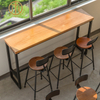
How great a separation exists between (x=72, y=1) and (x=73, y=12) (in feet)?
1.57

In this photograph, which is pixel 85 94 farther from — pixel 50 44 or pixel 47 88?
pixel 50 44

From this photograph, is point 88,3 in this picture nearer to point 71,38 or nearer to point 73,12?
point 73,12

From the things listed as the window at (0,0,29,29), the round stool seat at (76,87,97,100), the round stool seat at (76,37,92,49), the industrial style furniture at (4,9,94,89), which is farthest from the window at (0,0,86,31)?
the round stool seat at (76,87,97,100)

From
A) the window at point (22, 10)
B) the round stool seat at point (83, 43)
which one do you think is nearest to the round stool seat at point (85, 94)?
the round stool seat at point (83, 43)

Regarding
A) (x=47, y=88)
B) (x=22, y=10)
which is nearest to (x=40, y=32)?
(x=22, y=10)

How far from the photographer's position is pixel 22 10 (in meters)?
4.26

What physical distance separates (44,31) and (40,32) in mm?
89

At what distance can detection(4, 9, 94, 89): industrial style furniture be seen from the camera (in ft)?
12.5

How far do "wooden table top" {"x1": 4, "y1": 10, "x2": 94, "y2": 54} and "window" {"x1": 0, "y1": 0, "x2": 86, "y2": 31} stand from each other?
0.30 m

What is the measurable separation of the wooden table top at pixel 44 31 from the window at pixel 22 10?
0.30 m

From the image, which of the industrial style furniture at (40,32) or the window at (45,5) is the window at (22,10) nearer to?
the window at (45,5)

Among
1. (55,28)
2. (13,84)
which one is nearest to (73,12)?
(55,28)

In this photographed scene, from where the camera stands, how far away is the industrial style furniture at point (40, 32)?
3.79 metres

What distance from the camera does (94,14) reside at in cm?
555
